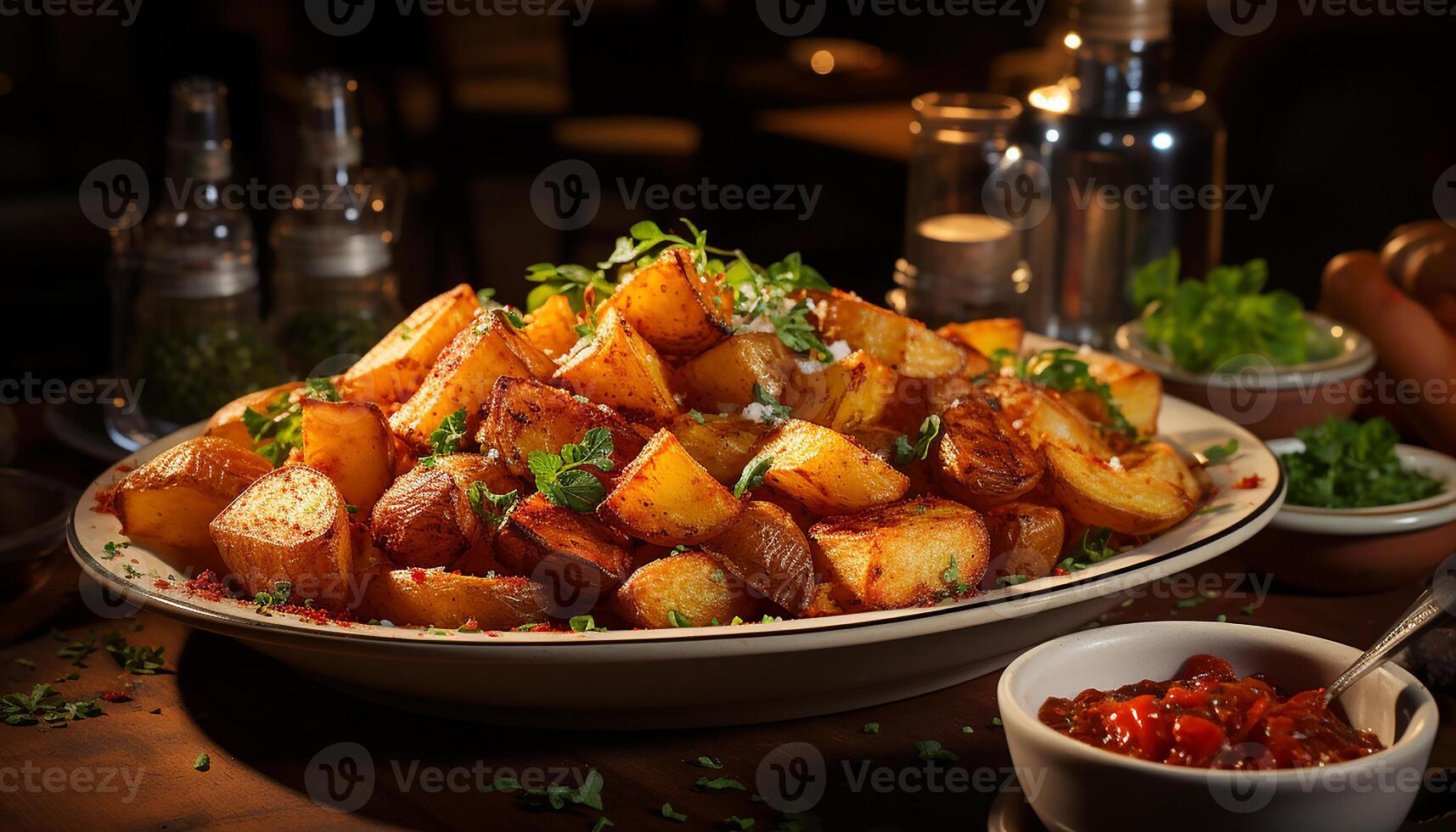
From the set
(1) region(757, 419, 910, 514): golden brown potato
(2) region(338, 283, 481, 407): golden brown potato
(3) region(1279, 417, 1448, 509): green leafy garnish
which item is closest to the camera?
(1) region(757, 419, 910, 514): golden brown potato

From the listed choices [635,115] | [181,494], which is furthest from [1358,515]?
[635,115]

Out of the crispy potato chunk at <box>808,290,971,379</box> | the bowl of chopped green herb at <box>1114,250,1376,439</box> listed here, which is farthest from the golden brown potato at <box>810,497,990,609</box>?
the bowl of chopped green herb at <box>1114,250,1376,439</box>

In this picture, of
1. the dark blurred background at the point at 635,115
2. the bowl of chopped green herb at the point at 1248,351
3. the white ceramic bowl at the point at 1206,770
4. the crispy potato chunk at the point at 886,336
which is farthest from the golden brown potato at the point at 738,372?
the dark blurred background at the point at 635,115

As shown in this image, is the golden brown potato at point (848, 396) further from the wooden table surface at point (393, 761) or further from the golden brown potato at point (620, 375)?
the wooden table surface at point (393, 761)

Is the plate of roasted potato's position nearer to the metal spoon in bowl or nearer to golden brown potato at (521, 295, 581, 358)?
golden brown potato at (521, 295, 581, 358)

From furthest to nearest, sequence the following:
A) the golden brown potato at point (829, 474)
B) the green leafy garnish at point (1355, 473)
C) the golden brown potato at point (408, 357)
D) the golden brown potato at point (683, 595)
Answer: the green leafy garnish at point (1355, 473), the golden brown potato at point (408, 357), the golden brown potato at point (829, 474), the golden brown potato at point (683, 595)

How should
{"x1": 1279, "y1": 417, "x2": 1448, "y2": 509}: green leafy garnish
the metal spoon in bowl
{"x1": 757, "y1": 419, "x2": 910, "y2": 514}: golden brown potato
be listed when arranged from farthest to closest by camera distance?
{"x1": 1279, "y1": 417, "x2": 1448, "y2": 509}: green leafy garnish
{"x1": 757, "y1": 419, "x2": 910, "y2": 514}: golden brown potato
the metal spoon in bowl
